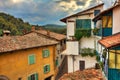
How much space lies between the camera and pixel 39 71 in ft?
127

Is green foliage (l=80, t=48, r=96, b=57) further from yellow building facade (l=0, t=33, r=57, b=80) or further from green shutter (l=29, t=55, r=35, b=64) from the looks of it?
green shutter (l=29, t=55, r=35, b=64)

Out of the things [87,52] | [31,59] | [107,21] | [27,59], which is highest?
[107,21]

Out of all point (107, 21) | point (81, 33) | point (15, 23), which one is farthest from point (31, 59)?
point (15, 23)

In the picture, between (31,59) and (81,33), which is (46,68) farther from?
(81,33)

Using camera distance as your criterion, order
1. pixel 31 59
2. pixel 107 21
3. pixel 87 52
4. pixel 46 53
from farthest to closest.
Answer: pixel 46 53 < pixel 87 52 < pixel 31 59 < pixel 107 21

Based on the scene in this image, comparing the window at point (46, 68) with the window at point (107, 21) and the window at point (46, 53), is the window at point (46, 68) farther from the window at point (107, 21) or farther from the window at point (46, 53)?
the window at point (107, 21)

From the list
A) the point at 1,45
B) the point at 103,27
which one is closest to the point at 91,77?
the point at 103,27

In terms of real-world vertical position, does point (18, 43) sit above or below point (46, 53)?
above

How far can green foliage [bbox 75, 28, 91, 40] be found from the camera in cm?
3644

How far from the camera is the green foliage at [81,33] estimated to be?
36438mm

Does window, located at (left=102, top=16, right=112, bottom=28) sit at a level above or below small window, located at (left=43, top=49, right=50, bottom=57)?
above

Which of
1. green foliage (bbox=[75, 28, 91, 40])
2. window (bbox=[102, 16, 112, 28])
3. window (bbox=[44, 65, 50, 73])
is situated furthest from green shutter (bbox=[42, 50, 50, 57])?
window (bbox=[102, 16, 112, 28])

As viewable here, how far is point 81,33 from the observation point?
3659cm

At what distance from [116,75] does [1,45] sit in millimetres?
17914
